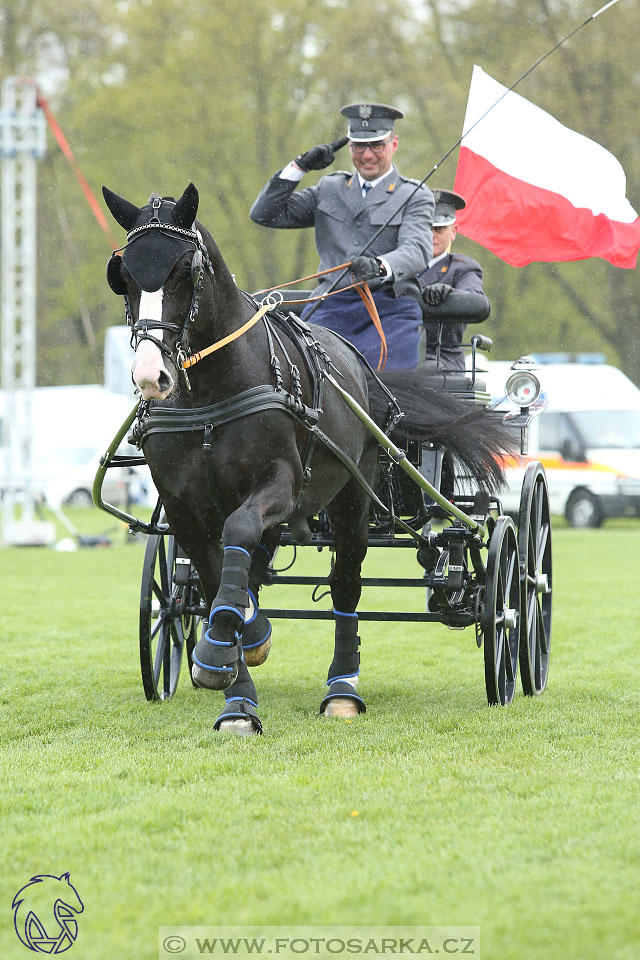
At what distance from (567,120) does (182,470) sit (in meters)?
25.8

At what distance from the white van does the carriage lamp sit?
16681 mm

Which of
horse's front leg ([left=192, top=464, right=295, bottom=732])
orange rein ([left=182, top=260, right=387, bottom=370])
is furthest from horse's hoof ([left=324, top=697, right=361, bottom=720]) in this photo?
orange rein ([left=182, top=260, right=387, bottom=370])

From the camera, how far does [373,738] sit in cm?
516

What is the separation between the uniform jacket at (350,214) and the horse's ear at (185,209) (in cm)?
186

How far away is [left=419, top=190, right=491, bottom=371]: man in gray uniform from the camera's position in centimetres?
687

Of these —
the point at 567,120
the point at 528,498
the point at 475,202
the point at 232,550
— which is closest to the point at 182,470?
the point at 232,550

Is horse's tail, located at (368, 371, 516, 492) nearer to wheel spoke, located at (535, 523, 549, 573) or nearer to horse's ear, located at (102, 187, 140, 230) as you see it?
wheel spoke, located at (535, 523, 549, 573)

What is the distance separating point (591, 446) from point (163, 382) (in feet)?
66.2

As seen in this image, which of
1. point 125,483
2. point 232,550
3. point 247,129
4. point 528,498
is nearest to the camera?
point 232,550

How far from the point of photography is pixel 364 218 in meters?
6.52

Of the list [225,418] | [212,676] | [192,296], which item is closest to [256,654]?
[212,676]

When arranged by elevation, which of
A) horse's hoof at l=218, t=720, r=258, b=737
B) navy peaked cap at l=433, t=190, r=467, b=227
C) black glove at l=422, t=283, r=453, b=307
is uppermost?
navy peaked cap at l=433, t=190, r=467, b=227

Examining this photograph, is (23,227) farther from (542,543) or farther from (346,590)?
(346,590)

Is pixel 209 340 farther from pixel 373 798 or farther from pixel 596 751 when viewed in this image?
pixel 596 751
